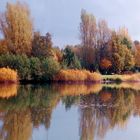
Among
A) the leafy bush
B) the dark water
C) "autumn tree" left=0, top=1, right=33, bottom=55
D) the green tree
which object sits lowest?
the dark water

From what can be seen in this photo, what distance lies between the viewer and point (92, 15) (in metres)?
54.6

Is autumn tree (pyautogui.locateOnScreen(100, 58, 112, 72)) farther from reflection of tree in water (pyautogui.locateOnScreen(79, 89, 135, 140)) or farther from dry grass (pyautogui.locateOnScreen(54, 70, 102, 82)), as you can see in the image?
reflection of tree in water (pyautogui.locateOnScreen(79, 89, 135, 140))

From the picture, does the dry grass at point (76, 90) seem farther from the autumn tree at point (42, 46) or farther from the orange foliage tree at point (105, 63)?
the orange foliage tree at point (105, 63)

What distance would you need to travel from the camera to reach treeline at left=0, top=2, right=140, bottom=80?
38.1m

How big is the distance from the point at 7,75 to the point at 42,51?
773cm

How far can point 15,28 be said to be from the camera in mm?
40062

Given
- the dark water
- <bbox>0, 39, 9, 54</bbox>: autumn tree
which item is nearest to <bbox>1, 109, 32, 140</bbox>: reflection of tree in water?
the dark water

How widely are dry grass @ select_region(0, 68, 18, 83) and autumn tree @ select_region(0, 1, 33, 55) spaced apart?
5.60 metres

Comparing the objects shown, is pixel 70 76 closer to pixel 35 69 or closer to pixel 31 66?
pixel 35 69

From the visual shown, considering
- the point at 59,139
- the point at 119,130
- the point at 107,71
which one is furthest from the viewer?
the point at 107,71

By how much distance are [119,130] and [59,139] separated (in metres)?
2.47

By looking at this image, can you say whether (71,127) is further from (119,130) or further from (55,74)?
(55,74)

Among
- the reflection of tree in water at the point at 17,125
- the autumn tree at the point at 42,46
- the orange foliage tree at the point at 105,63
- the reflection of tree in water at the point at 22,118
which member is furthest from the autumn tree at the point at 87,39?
the reflection of tree in water at the point at 17,125

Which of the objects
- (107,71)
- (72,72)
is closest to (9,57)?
(72,72)
